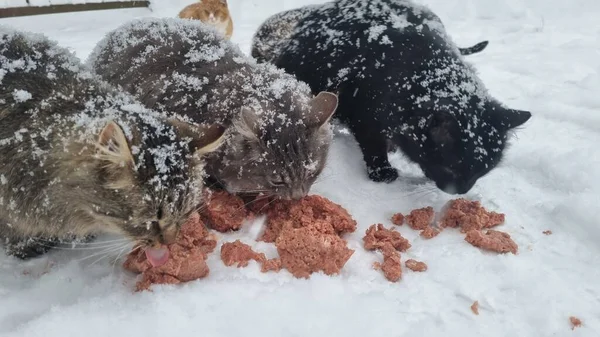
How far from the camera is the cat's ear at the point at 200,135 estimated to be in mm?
2242

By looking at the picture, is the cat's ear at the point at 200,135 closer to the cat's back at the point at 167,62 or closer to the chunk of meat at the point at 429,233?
the cat's back at the point at 167,62

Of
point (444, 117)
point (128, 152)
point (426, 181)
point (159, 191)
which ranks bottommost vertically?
point (426, 181)

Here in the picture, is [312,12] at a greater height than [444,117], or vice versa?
[312,12]

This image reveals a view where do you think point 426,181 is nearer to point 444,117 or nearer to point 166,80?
point 444,117

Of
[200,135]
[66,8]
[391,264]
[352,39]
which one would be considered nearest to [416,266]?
[391,264]

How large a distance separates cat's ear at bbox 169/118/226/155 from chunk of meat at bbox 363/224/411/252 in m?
1.20

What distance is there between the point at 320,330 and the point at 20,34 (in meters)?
2.36

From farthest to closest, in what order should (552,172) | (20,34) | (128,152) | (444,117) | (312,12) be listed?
(312,12) → (552,172) → (444,117) → (20,34) → (128,152)

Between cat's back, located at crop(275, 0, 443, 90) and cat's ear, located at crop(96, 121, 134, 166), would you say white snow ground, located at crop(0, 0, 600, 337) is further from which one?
cat's ear, located at crop(96, 121, 134, 166)

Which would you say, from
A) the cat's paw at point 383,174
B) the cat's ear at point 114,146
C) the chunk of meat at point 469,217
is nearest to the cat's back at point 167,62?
the cat's ear at point 114,146

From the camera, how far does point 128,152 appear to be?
196 cm

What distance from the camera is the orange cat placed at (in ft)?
21.0

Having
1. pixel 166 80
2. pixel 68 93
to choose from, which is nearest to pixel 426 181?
pixel 166 80

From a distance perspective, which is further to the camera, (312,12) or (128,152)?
(312,12)
